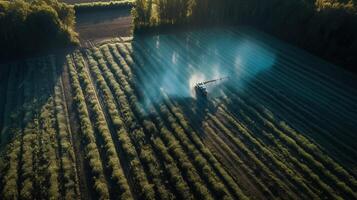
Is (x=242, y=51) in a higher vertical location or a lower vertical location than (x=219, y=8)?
lower

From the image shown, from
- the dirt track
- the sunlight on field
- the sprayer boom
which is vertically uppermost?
the dirt track

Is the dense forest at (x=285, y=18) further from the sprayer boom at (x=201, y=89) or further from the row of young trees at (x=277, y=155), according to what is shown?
the row of young trees at (x=277, y=155)

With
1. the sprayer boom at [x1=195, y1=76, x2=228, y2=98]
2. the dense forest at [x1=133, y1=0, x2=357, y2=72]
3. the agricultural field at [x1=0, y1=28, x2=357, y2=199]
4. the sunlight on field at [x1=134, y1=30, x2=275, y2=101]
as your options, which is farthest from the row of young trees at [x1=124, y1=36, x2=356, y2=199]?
the dense forest at [x1=133, y1=0, x2=357, y2=72]

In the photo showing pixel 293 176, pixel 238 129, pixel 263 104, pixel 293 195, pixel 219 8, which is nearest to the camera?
pixel 293 195

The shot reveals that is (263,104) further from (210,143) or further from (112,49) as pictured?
(112,49)

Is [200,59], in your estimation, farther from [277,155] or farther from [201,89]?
[277,155]

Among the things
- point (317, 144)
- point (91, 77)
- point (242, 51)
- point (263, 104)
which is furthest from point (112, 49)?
point (317, 144)

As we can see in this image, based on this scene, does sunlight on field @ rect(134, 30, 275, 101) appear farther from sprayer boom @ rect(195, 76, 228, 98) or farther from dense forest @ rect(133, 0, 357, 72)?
dense forest @ rect(133, 0, 357, 72)
